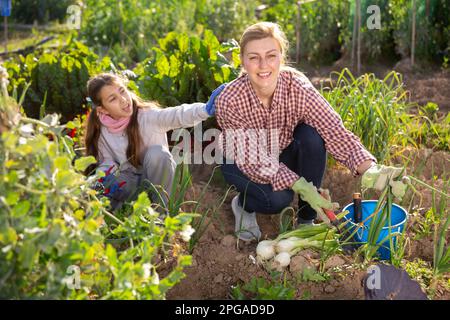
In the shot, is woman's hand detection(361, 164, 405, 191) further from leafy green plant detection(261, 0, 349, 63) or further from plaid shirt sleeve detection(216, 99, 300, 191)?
leafy green plant detection(261, 0, 349, 63)

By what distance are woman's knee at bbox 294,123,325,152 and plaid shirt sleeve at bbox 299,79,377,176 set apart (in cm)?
2

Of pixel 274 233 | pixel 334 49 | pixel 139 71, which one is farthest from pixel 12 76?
pixel 334 49

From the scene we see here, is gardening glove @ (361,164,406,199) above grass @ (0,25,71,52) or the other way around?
the other way around

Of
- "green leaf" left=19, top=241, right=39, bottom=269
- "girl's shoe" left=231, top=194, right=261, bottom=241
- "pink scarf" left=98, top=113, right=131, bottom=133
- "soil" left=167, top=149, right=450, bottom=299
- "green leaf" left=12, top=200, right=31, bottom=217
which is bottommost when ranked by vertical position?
"soil" left=167, top=149, right=450, bottom=299

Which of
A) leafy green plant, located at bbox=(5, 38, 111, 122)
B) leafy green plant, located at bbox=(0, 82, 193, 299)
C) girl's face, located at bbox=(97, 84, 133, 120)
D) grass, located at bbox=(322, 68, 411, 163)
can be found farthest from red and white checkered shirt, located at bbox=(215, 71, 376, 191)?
leafy green plant, located at bbox=(5, 38, 111, 122)

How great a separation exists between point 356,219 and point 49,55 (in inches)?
89.8

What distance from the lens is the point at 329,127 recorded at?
281 centimetres

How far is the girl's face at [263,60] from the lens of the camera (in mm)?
2713

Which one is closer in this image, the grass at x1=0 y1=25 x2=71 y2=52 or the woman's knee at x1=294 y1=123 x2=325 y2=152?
the woman's knee at x1=294 y1=123 x2=325 y2=152

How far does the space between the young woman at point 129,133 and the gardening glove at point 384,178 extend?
762 mm

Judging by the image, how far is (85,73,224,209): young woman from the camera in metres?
2.92

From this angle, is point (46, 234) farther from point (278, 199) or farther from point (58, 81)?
point (58, 81)

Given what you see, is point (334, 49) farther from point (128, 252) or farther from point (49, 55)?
point (128, 252)

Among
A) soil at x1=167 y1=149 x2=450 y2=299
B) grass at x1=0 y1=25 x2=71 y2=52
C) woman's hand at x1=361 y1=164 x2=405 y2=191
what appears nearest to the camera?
soil at x1=167 y1=149 x2=450 y2=299
